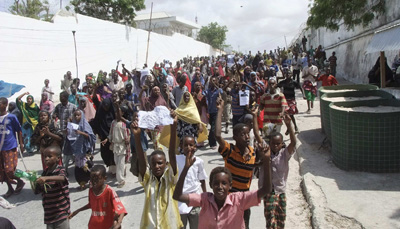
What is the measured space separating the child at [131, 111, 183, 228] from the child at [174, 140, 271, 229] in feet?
1.68

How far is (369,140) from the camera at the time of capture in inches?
218

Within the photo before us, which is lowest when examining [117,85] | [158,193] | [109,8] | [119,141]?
[158,193]

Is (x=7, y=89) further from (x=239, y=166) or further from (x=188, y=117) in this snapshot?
(x=239, y=166)

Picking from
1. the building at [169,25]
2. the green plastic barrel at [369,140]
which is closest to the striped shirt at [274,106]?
the green plastic barrel at [369,140]

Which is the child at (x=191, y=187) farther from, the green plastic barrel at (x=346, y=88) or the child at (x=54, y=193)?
the green plastic barrel at (x=346, y=88)

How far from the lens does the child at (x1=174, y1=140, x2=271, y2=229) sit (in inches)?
103

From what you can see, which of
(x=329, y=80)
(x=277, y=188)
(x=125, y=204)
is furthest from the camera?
(x=329, y=80)

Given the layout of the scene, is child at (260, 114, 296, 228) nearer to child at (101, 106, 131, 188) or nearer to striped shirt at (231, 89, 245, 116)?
child at (101, 106, 131, 188)

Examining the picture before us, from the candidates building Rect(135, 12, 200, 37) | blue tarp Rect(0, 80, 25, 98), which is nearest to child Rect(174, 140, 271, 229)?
blue tarp Rect(0, 80, 25, 98)

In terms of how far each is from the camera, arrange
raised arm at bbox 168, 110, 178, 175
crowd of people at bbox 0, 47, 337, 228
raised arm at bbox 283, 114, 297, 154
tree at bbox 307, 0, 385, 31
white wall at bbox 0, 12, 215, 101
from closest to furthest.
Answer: crowd of people at bbox 0, 47, 337, 228 → raised arm at bbox 168, 110, 178, 175 → raised arm at bbox 283, 114, 297, 154 → tree at bbox 307, 0, 385, 31 → white wall at bbox 0, 12, 215, 101

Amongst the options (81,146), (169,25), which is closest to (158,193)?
(81,146)

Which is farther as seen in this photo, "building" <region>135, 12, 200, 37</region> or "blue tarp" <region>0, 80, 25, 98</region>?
"building" <region>135, 12, 200, 37</region>

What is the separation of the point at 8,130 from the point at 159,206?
13.6 feet

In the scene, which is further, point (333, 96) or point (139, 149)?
point (333, 96)
